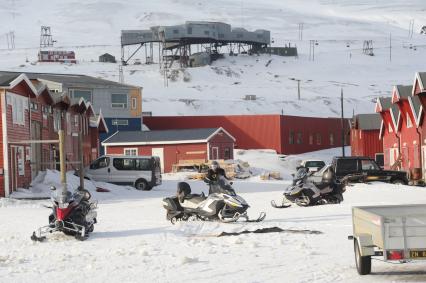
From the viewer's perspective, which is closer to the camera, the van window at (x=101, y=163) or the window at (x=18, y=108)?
the window at (x=18, y=108)

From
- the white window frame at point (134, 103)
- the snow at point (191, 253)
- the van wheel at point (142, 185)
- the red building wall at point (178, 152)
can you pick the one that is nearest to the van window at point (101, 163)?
the van wheel at point (142, 185)

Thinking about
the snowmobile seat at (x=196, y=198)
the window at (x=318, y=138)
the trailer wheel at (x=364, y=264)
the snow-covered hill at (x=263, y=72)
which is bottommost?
the trailer wheel at (x=364, y=264)

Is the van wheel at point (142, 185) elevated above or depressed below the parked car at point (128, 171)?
below

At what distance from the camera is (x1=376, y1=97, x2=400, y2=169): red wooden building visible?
51.7 m

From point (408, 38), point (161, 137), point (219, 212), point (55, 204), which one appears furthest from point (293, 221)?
point (408, 38)

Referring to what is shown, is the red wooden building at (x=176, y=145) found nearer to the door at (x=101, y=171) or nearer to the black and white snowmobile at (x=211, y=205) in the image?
the door at (x=101, y=171)

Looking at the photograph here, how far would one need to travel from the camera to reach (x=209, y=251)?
46.9ft

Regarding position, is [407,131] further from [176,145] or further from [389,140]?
[176,145]

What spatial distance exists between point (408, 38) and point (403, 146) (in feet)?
482

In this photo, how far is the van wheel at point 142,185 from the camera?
4250 cm

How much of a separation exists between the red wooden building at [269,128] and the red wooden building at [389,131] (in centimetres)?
1488

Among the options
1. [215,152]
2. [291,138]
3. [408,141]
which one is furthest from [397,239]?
[291,138]

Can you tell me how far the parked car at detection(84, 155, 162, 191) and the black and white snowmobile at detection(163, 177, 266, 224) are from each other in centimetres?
2223

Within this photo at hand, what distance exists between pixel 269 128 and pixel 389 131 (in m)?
18.4
